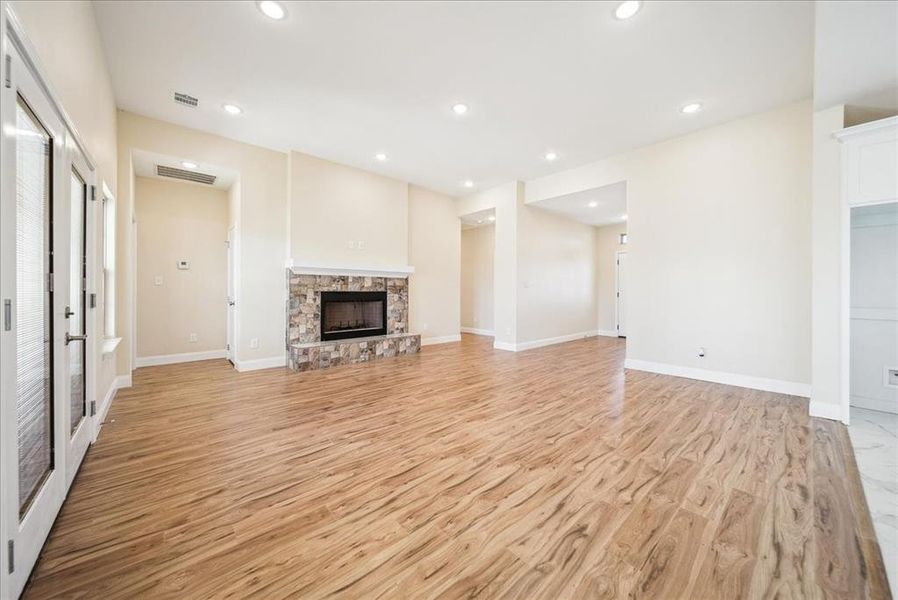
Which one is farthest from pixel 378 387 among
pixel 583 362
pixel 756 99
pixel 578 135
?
pixel 756 99

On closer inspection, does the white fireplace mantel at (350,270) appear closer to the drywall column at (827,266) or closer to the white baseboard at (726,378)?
the white baseboard at (726,378)

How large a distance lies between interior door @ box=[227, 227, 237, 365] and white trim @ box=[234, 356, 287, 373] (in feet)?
1.08

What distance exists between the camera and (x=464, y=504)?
5.88 feet

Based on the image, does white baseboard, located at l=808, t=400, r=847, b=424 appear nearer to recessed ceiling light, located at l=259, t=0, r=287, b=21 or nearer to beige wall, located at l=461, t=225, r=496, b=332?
recessed ceiling light, located at l=259, t=0, r=287, b=21

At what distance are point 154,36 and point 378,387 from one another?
12.1 feet

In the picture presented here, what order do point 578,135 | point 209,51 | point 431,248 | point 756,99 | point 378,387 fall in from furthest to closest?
point 431,248 < point 578,135 < point 378,387 < point 756,99 < point 209,51

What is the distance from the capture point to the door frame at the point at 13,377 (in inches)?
43.1

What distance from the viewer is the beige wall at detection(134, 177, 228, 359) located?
5.00 meters

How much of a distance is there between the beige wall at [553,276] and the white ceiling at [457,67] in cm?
235

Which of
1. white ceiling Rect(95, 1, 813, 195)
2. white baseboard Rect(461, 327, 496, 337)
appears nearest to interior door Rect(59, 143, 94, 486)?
white ceiling Rect(95, 1, 813, 195)

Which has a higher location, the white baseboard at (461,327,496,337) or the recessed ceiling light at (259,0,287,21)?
the recessed ceiling light at (259,0,287,21)

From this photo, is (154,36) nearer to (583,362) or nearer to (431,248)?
(431,248)

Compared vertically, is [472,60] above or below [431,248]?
above

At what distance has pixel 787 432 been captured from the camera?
2.73 metres
